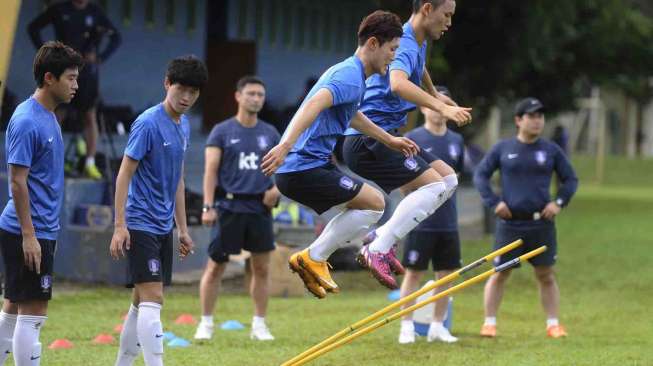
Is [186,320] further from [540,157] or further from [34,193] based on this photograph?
[34,193]

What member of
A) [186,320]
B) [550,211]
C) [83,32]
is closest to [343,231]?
[550,211]

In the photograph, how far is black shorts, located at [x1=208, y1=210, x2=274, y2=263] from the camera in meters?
11.7

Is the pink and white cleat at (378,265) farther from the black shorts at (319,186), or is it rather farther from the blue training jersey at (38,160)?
the blue training jersey at (38,160)

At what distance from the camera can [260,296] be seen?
464 inches

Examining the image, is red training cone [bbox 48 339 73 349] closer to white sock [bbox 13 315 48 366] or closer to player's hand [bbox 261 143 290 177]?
white sock [bbox 13 315 48 366]

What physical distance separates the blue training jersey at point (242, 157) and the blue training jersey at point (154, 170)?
3.54 metres

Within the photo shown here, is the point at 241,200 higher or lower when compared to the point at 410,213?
lower

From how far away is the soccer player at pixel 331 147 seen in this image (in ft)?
26.4

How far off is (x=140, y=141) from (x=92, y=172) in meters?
8.48

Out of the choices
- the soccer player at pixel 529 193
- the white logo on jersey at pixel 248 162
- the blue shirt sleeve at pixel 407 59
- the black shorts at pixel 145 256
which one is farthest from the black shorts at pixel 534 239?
the black shorts at pixel 145 256

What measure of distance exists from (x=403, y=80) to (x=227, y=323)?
5071mm

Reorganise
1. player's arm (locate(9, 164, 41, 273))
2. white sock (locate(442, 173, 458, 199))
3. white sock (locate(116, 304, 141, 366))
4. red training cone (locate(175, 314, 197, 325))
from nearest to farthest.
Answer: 1. player's arm (locate(9, 164, 41, 273))
2. white sock (locate(116, 304, 141, 366))
3. white sock (locate(442, 173, 458, 199))
4. red training cone (locate(175, 314, 197, 325))

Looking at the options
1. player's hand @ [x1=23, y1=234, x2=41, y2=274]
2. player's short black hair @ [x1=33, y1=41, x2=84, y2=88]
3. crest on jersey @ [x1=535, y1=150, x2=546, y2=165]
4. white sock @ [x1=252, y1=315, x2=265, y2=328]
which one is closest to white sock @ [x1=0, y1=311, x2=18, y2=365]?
player's hand @ [x1=23, y1=234, x2=41, y2=274]

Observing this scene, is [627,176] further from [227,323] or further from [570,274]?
[227,323]
